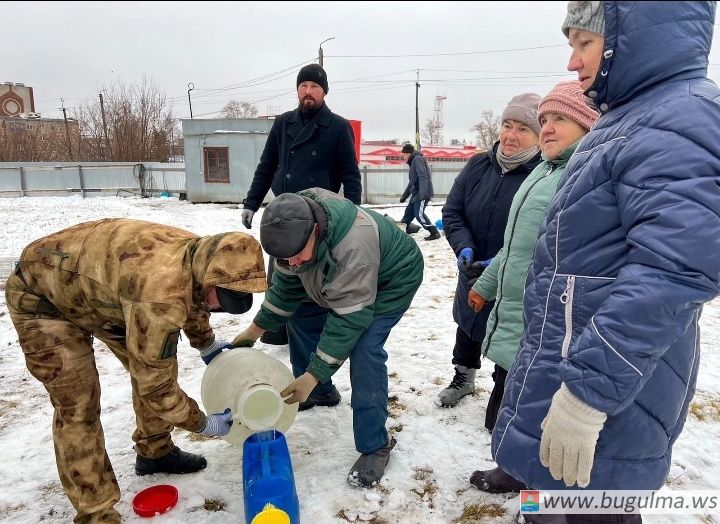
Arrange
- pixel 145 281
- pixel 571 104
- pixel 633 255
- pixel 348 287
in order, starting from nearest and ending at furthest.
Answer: pixel 633 255 → pixel 145 281 → pixel 571 104 → pixel 348 287

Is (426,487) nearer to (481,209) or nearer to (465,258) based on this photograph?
(465,258)

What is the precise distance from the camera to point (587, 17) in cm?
123

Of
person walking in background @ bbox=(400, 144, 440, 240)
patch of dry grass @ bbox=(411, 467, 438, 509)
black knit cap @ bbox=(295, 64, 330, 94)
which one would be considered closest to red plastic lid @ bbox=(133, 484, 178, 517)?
patch of dry grass @ bbox=(411, 467, 438, 509)

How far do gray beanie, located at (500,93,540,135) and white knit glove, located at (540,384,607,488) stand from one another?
1.66 metres

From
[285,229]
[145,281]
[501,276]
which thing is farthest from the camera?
[501,276]

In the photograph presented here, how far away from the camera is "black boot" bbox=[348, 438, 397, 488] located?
234 cm

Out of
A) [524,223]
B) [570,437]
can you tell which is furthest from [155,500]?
[524,223]

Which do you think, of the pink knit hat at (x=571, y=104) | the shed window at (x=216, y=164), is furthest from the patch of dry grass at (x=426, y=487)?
the shed window at (x=216, y=164)

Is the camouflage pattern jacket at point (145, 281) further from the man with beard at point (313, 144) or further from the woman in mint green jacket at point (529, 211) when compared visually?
the man with beard at point (313, 144)

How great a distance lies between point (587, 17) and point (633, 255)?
0.62m

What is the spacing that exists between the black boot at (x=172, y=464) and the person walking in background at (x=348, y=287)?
0.67m

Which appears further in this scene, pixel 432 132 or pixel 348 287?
pixel 432 132

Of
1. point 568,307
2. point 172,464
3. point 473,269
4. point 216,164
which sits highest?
point 216,164

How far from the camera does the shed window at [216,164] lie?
15.6 meters
